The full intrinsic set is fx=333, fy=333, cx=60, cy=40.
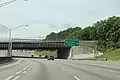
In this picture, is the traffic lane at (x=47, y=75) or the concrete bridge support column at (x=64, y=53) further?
the concrete bridge support column at (x=64, y=53)

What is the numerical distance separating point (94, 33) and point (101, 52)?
199 ft

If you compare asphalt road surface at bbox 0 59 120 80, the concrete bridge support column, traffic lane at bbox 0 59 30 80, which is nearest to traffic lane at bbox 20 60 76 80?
asphalt road surface at bbox 0 59 120 80

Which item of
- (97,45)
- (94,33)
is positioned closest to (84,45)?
(97,45)

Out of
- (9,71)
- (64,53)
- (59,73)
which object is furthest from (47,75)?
(64,53)

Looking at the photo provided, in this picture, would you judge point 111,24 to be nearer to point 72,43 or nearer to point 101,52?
point 101,52

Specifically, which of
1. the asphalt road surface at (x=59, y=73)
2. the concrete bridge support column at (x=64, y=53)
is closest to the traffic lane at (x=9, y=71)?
the asphalt road surface at (x=59, y=73)

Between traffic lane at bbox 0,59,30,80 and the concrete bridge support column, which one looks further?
the concrete bridge support column

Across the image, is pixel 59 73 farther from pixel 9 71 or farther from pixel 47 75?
pixel 9 71

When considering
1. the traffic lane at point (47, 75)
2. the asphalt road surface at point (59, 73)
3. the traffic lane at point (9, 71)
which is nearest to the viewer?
the traffic lane at point (47, 75)

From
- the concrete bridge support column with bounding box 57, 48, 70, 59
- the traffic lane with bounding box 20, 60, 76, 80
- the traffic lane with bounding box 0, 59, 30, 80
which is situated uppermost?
the concrete bridge support column with bounding box 57, 48, 70, 59

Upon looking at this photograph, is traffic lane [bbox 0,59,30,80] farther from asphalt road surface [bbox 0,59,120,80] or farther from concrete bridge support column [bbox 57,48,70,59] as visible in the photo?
concrete bridge support column [bbox 57,48,70,59]

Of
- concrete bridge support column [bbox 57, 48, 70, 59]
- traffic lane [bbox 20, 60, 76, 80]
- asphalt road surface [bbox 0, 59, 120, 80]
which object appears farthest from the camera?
concrete bridge support column [bbox 57, 48, 70, 59]

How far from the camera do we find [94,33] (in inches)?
7116

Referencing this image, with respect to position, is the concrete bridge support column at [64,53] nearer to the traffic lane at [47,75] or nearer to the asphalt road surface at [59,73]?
the asphalt road surface at [59,73]
